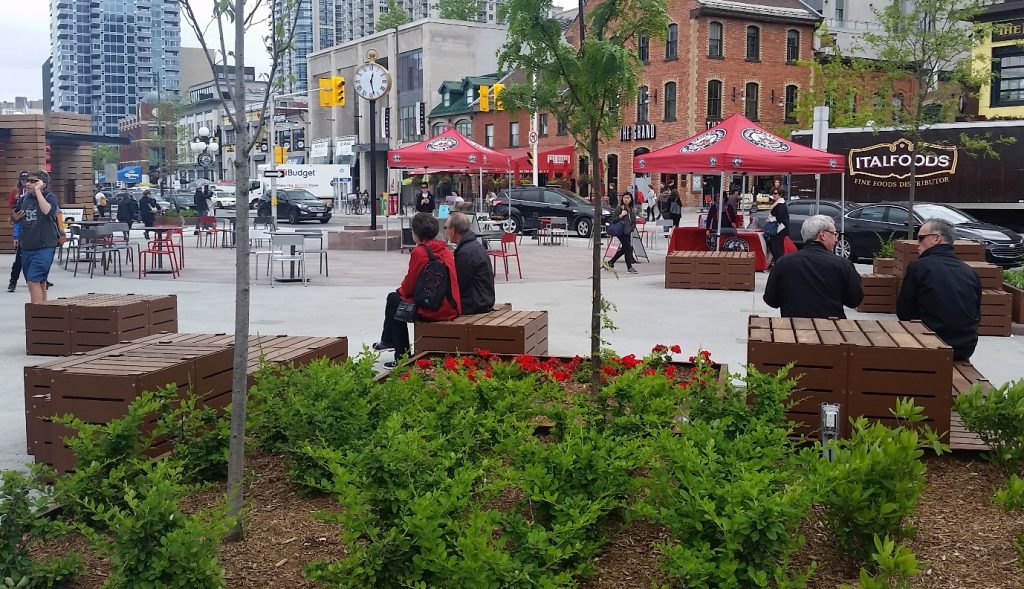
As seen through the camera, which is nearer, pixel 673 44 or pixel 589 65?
pixel 589 65

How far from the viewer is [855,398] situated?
534 cm

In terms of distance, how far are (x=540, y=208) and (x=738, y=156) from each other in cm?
1582

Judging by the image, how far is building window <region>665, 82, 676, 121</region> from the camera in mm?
50875

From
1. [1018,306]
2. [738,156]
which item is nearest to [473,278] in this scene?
[1018,306]

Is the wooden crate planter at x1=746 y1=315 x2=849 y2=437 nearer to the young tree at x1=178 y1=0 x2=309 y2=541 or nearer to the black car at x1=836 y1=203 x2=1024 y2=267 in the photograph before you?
the young tree at x1=178 y1=0 x2=309 y2=541

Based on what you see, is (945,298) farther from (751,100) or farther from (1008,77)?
(751,100)

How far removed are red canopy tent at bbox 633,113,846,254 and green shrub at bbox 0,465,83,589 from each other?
579 inches

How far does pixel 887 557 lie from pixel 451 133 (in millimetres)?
20769

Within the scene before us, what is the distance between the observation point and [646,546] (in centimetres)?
405

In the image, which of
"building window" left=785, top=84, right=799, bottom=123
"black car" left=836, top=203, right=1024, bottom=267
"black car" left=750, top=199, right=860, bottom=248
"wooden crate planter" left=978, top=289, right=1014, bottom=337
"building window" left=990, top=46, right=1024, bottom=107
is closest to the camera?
"wooden crate planter" left=978, top=289, right=1014, bottom=337

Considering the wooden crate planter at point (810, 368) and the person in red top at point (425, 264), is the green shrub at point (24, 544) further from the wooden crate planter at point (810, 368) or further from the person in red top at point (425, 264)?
the person in red top at point (425, 264)

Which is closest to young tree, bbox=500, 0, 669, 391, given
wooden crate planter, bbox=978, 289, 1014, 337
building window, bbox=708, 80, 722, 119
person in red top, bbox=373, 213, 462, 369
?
person in red top, bbox=373, 213, 462, 369

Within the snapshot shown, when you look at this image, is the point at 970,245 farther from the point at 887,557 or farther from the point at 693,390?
the point at 887,557

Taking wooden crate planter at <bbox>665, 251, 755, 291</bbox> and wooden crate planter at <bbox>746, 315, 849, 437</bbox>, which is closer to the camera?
wooden crate planter at <bbox>746, 315, 849, 437</bbox>
